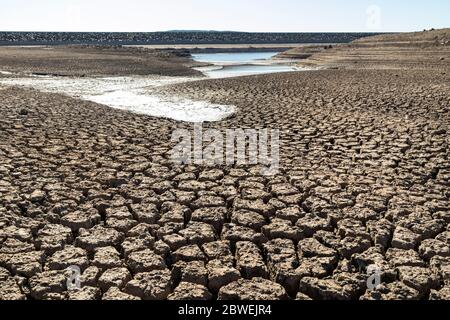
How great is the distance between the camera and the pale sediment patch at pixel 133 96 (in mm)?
10375

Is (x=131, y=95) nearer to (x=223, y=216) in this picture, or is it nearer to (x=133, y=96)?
(x=133, y=96)

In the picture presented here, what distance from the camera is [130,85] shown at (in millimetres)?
17688

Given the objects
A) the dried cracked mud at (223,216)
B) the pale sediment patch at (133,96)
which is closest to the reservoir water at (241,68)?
the pale sediment patch at (133,96)

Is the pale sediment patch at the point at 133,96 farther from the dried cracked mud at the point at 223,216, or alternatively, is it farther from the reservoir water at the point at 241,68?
the reservoir water at the point at 241,68

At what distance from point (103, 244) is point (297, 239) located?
5.41 feet

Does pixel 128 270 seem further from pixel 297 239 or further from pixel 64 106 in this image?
pixel 64 106

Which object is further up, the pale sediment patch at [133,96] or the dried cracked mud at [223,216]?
the pale sediment patch at [133,96]

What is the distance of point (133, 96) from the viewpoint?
1398cm

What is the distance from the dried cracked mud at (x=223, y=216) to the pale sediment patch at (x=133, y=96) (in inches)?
101

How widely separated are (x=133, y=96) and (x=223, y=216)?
10530 millimetres

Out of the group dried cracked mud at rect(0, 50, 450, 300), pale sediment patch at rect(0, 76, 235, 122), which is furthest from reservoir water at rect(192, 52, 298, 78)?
dried cracked mud at rect(0, 50, 450, 300)

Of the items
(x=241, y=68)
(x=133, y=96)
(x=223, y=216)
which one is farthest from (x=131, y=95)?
(x=241, y=68)
